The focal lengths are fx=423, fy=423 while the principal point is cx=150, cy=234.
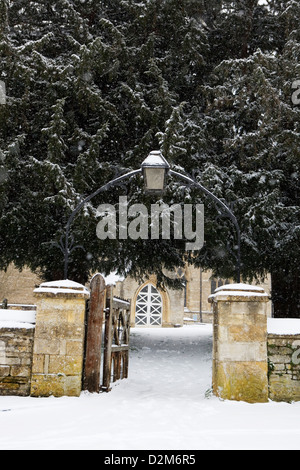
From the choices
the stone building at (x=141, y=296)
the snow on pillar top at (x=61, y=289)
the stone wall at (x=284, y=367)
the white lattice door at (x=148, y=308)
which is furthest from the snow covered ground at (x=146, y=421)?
the white lattice door at (x=148, y=308)

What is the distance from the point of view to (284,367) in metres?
5.82

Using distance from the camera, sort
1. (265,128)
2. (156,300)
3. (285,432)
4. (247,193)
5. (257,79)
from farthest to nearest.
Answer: (156,300) → (247,193) → (265,128) → (257,79) → (285,432)

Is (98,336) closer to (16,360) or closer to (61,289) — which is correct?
(61,289)

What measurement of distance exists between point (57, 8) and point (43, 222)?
5852mm

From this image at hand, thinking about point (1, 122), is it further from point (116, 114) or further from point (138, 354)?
point (138, 354)

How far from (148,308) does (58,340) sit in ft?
56.4

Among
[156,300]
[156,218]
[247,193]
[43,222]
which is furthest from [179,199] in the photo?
[156,300]

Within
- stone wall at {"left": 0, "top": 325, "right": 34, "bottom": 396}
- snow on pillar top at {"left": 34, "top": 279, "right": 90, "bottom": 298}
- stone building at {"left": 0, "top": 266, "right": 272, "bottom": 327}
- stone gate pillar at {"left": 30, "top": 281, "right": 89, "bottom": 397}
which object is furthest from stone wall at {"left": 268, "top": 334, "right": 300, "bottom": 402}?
stone building at {"left": 0, "top": 266, "right": 272, "bottom": 327}

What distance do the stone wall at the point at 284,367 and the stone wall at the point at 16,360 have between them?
331cm

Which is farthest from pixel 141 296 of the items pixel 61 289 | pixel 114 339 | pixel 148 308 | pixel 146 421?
pixel 146 421

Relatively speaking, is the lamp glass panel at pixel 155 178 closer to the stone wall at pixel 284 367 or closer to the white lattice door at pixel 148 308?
the stone wall at pixel 284 367

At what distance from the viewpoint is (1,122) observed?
30.9 feet

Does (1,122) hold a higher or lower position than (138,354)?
higher

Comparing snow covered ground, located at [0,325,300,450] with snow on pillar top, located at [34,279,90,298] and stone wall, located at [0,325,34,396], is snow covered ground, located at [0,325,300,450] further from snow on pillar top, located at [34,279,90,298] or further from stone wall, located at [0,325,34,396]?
snow on pillar top, located at [34,279,90,298]
